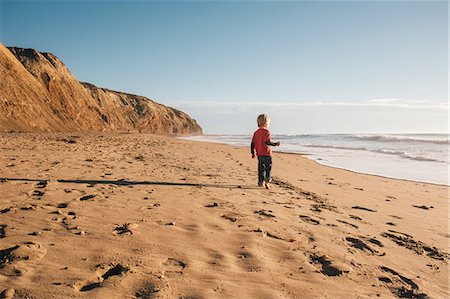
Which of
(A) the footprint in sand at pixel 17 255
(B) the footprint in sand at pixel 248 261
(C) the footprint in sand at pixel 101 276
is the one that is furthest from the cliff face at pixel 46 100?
(B) the footprint in sand at pixel 248 261

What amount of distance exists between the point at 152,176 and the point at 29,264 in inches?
217

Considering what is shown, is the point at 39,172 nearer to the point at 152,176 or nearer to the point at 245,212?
the point at 152,176

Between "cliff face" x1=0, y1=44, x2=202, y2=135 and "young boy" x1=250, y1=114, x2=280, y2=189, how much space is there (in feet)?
80.7

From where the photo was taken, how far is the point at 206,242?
397cm

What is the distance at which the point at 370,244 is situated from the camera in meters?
4.45

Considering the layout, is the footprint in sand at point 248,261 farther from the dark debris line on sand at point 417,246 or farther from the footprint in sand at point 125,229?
the dark debris line on sand at point 417,246

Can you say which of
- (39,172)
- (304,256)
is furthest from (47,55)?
(304,256)

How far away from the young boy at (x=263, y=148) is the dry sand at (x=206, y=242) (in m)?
0.81

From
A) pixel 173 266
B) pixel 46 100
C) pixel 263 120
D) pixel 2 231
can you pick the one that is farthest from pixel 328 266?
pixel 46 100

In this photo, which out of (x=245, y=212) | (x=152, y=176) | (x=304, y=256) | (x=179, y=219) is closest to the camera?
(x=304, y=256)

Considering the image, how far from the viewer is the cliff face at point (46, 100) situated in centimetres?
2919

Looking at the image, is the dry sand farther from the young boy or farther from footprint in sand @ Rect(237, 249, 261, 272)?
the young boy

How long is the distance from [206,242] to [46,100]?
39640 millimetres

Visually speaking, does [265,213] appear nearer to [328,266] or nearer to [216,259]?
[328,266]
